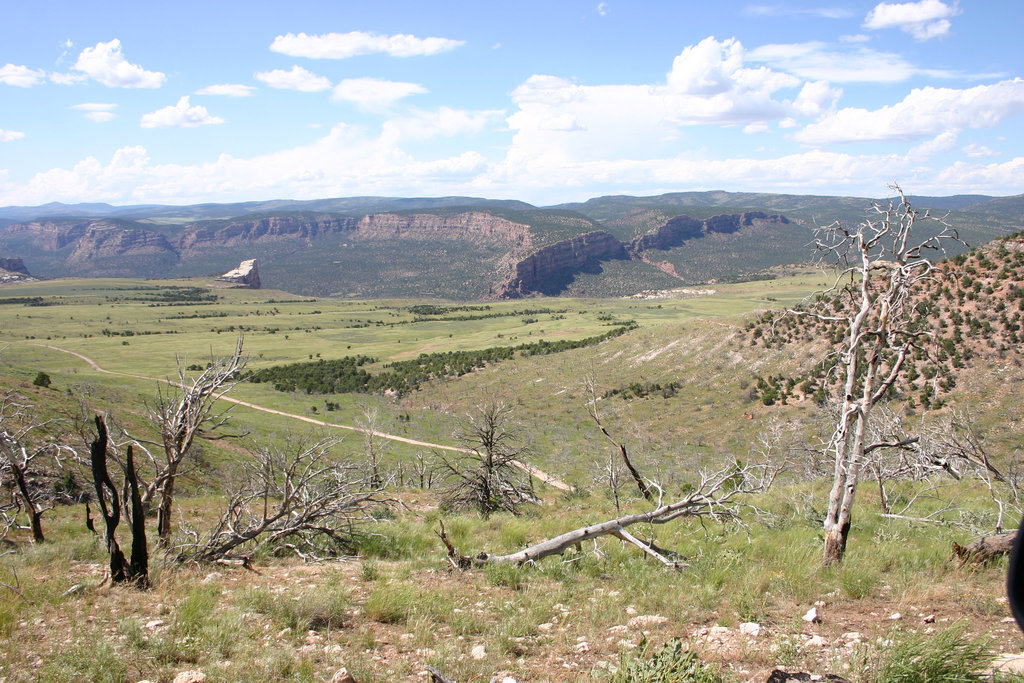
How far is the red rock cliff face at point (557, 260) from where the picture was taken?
170 m

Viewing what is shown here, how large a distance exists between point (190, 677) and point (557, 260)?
180 meters

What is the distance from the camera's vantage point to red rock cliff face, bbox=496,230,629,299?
170 metres

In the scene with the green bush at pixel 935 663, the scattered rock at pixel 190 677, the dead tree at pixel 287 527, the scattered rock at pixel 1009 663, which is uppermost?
the green bush at pixel 935 663

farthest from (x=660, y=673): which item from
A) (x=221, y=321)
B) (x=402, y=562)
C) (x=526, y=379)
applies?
(x=221, y=321)

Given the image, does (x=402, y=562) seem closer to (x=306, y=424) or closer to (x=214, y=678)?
(x=214, y=678)

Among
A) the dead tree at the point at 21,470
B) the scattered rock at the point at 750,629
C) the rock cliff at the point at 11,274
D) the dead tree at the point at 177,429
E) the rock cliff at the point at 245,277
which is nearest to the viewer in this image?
the scattered rock at the point at 750,629

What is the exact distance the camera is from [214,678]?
401 centimetres

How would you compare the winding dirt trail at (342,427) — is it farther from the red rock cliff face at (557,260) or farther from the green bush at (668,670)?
the red rock cliff face at (557,260)

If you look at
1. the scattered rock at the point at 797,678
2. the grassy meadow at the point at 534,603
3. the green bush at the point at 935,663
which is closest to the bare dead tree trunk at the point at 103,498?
the grassy meadow at the point at 534,603

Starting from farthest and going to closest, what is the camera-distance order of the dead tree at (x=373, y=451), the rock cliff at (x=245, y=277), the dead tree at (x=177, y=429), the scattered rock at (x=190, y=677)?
the rock cliff at (x=245, y=277), the dead tree at (x=373, y=451), the dead tree at (x=177, y=429), the scattered rock at (x=190, y=677)

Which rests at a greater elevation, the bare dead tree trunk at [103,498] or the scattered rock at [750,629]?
the bare dead tree trunk at [103,498]

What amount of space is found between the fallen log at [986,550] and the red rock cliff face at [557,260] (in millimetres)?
159812

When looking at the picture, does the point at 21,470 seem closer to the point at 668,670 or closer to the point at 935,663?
the point at 668,670

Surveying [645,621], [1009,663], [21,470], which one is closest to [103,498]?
[21,470]
